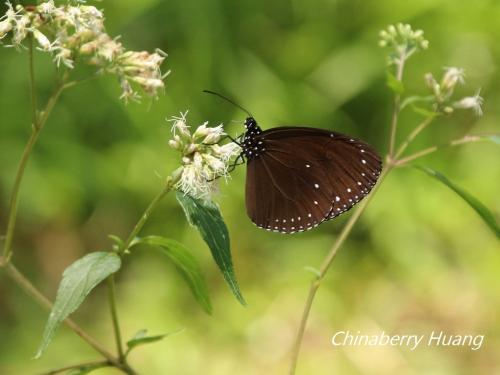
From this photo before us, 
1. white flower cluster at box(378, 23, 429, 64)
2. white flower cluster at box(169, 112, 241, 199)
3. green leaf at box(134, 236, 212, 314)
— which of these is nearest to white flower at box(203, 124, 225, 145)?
white flower cluster at box(169, 112, 241, 199)

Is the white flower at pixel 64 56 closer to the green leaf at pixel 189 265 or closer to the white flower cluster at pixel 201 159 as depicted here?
the white flower cluster at pixel 201 159

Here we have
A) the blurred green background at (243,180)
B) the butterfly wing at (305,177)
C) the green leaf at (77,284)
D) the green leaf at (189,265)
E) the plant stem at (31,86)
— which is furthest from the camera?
the blurred green background at (243,180)

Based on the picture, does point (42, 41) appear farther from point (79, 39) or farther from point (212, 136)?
point (212, 136)

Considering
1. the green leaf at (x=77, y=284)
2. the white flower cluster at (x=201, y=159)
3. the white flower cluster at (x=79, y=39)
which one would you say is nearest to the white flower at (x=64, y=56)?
the white flower cluster at (x=79, y=39)

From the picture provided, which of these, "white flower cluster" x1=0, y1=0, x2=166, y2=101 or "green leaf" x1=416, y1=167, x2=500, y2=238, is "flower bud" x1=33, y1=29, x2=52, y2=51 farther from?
"green leaf" x1=416, y1=167, x2=500, y2=238

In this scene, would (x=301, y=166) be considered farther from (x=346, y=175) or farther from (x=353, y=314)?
(x=353, y=314)

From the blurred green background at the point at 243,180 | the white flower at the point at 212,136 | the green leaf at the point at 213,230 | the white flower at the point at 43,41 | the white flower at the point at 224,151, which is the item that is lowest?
the blurred green background at the point at 243,180
